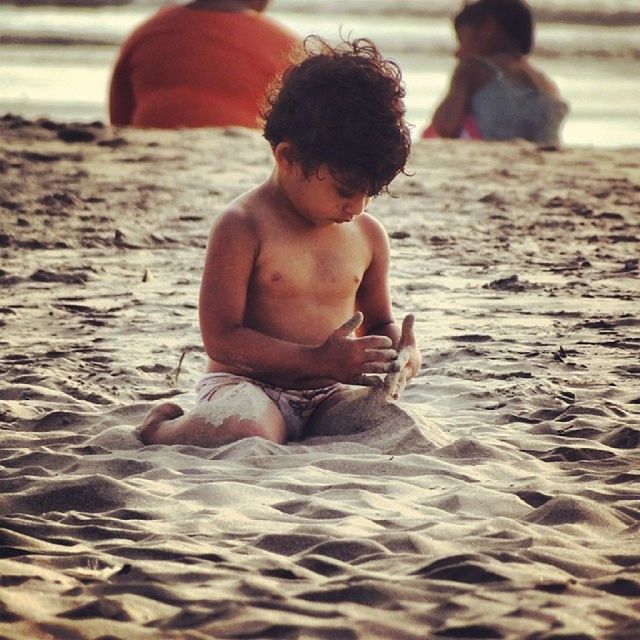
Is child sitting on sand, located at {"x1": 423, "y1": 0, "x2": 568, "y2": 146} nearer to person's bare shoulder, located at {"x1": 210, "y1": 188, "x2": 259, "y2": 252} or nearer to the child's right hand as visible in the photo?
person's bare shoulder, located at {"x1": 210, "y1": 188, "x2": 259, "y2": 252}

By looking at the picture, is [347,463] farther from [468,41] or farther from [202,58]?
[468,41]

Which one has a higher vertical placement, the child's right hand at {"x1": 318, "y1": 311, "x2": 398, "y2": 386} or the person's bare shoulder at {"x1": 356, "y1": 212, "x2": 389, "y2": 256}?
the person's bare shoulder at {"x1": 356, "y1": 212, "x2": 389, "y2": 256}

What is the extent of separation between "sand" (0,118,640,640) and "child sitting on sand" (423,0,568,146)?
2264mm

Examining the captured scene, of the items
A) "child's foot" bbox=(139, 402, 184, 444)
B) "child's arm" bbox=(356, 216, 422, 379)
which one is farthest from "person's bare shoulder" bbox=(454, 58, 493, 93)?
"child's foot" bbox=(139, 402, 184, 444)

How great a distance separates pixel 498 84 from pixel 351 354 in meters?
5.77

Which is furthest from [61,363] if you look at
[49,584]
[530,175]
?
[530,175]

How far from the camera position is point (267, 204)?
12.4 ft

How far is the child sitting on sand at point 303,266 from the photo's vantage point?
3.55 metres

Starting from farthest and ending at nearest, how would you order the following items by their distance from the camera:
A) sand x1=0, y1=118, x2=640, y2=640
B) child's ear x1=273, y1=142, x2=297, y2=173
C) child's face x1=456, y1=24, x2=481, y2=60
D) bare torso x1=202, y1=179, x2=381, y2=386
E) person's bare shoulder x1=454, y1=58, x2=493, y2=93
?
child's face x1=456, y1=24, x2=481, y2=60
person's bare shoulder x1=454, y1=58, x2=493, y2=93
bare torso x1=202, y1=179, x2=381, y2=386
child's ear x1=273, y1=142, x2=297, y2=173
sand x1=0, y1=118, x2=640, y2=640

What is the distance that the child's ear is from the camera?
11.9 feet

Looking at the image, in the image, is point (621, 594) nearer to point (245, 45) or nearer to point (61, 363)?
point (61, 363)

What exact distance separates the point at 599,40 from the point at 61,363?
48.0 feet

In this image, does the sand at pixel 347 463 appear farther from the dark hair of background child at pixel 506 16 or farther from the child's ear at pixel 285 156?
the dark hair of background child at pixel 506 16

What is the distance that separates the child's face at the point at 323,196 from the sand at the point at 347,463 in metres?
0.54
